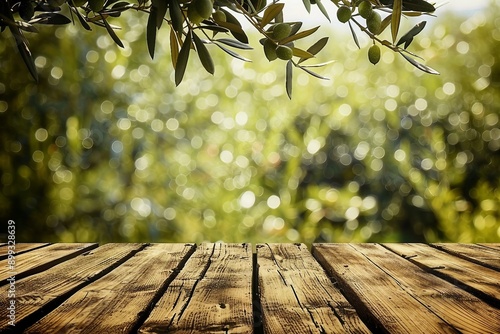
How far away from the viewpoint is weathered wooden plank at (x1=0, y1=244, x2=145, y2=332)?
1.00m

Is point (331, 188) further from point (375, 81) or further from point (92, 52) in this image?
point (92, 52)

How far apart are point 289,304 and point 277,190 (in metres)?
1.70

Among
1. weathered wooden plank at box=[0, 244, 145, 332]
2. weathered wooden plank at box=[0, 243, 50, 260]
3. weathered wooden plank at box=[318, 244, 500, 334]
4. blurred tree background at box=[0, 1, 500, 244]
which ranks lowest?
weathered wooden plank at box=[318, 244, 500, 334]

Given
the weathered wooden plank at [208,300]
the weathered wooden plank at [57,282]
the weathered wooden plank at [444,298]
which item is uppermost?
the weathered wooden plank at [57,282]

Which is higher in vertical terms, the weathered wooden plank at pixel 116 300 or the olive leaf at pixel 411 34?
the olive leaf at pixel 411 34

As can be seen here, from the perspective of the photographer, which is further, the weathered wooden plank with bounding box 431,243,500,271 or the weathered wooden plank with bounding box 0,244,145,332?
the weathered wooden plank with bounding box 431,243,500,271

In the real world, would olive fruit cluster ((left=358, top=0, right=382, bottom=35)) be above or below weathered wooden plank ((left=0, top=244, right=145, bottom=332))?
above

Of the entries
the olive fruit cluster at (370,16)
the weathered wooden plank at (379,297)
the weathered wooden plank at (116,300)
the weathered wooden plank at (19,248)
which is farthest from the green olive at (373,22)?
the weathered wooden plank at (19,248)

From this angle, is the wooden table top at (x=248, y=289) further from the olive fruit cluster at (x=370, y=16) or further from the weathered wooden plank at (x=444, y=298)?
the olive fruit cluster at (x=370, y=16)

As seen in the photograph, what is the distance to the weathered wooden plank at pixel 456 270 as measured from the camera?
118 cm

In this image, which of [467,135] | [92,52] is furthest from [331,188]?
[92,52]

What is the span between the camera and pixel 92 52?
2.88 metres

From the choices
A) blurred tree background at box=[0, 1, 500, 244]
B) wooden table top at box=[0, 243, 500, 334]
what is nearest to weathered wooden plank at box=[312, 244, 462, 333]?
wooden table top at box=[0, 243, 500, 334]

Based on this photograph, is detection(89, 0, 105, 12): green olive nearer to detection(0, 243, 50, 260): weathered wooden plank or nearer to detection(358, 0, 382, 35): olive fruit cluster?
detection(358, 0, 382, 35): olive fruit cluster
